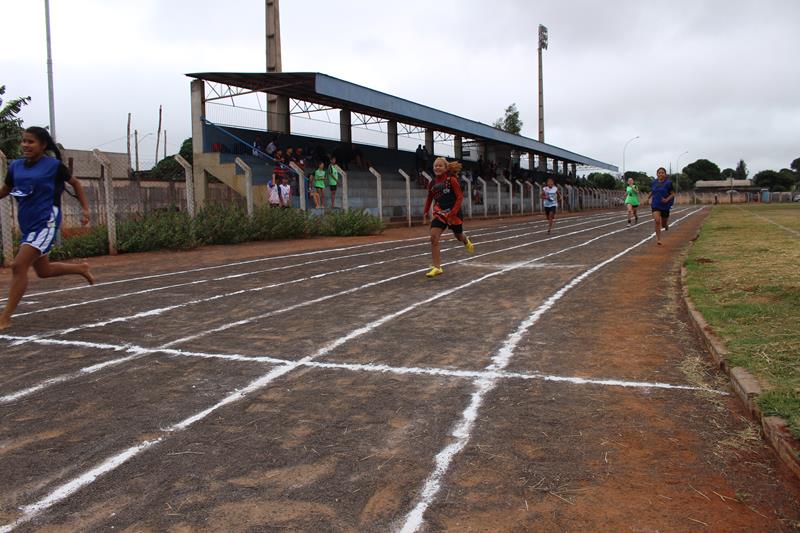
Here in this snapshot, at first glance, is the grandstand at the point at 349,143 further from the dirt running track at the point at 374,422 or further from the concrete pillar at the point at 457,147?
the dirt running track at the point at 374,422

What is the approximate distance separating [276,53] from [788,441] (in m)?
28.2

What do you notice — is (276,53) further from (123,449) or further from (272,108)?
(123,449)

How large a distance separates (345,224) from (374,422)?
1845cm

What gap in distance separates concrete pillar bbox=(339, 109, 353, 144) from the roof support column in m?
3.98

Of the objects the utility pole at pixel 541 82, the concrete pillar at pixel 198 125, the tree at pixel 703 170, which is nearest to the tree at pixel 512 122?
the utility pole at pixel 541 82

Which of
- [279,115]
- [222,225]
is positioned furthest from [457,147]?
[222,225]

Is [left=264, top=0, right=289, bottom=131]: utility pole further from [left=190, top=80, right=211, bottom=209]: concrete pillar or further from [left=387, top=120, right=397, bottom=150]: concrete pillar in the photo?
[left=387, top=120, right=397, bottom=150]: concrete pillar

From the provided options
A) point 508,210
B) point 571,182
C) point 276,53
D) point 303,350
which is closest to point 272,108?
point 276,53

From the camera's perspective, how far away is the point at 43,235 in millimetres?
6480

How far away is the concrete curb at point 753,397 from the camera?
3.23 m

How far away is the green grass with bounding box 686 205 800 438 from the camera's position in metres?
4.07

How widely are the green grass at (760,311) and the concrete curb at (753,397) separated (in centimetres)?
5

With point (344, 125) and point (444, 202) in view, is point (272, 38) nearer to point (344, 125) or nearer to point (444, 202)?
point (344, 125)

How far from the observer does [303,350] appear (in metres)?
5.55
